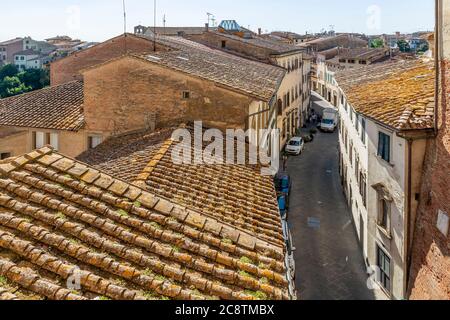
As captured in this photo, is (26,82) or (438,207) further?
(26,82)

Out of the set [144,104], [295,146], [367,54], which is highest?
[367,54]

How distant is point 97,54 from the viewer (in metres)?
27.8

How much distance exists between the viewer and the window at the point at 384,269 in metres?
15.5

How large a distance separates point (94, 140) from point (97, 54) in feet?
40.1

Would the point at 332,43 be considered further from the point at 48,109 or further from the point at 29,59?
the point at 48,109

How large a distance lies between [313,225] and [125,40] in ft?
49.1

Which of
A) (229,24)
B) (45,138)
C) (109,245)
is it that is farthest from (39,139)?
(229,24)

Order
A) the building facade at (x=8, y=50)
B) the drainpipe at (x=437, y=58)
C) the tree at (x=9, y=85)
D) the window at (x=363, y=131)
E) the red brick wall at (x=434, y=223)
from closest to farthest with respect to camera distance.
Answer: the red brick wall at (x=434, y=223) → the drainpipe at (x=437, y=58) → the window at (x=363, y=131) → the tree at (x=9, y=85) → the building facade at (x=8, y=50)

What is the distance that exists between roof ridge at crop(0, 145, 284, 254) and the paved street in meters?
10.7

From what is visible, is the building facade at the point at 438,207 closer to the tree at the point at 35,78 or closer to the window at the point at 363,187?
the window at the point at 363,187

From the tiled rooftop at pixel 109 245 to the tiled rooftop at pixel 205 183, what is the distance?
1.47m

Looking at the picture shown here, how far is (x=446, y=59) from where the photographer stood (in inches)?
505

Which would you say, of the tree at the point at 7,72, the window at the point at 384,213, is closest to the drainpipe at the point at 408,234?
the window at the point at 384,213
